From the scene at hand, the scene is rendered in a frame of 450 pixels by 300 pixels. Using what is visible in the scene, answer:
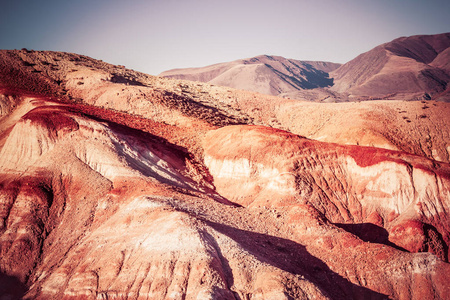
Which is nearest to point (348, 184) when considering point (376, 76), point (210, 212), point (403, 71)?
point (210, 212)

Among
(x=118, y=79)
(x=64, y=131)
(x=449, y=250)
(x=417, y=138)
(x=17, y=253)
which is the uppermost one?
(x=118, y=79)

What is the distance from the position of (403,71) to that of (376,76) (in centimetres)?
1242

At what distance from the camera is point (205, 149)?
113ft

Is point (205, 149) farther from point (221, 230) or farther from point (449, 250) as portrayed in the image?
point (449, 250)

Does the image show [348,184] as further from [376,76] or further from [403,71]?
[376,76]

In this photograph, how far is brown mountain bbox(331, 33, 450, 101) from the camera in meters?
130

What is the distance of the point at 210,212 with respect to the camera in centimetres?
1956

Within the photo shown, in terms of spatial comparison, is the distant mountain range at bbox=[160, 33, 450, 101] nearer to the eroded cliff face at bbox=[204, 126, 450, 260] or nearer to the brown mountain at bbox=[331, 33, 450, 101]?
the brown mountain at bbox=[331, 33, 450, 101]

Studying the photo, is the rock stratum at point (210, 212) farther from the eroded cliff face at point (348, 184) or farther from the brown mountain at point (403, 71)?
the brown mountain at point (403, 71)

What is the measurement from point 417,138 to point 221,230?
38.4 meters

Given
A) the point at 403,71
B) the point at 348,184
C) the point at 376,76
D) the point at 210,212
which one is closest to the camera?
the point at 210,212

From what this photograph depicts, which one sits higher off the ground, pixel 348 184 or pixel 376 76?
pixel 376 76

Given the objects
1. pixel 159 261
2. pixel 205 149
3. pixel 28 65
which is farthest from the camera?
pixel 28 65

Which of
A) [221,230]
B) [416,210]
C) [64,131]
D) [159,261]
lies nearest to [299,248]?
[221,230]
